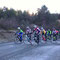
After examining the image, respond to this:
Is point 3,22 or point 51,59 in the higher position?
Result: point 3,22

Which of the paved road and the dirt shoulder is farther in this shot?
the dirt shoulder

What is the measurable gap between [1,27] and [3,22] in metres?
1.14

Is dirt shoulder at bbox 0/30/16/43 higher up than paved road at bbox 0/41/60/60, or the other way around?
dirt shoulder at bbox 0/30/16/43

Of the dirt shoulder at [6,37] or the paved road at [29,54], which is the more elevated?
the dirt shoulder at [6,37]

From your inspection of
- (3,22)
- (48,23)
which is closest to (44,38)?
(3,22)

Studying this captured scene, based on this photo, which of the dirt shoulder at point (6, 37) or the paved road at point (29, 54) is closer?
the paved road at point (29, 54)

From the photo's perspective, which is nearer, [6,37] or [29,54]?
[29,54]

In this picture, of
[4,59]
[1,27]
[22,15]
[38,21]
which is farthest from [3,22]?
[4,59]

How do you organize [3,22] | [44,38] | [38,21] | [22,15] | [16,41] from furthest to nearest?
[38,21], [22,15], [3,22], [44,38], [16,41]

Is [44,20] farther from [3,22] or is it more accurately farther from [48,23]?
[3,22]

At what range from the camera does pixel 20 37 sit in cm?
2402

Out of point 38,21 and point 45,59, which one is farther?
point 38,21

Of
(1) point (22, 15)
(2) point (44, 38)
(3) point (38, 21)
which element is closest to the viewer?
Result: (2) point (44, 38)

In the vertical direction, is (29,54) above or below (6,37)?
below
